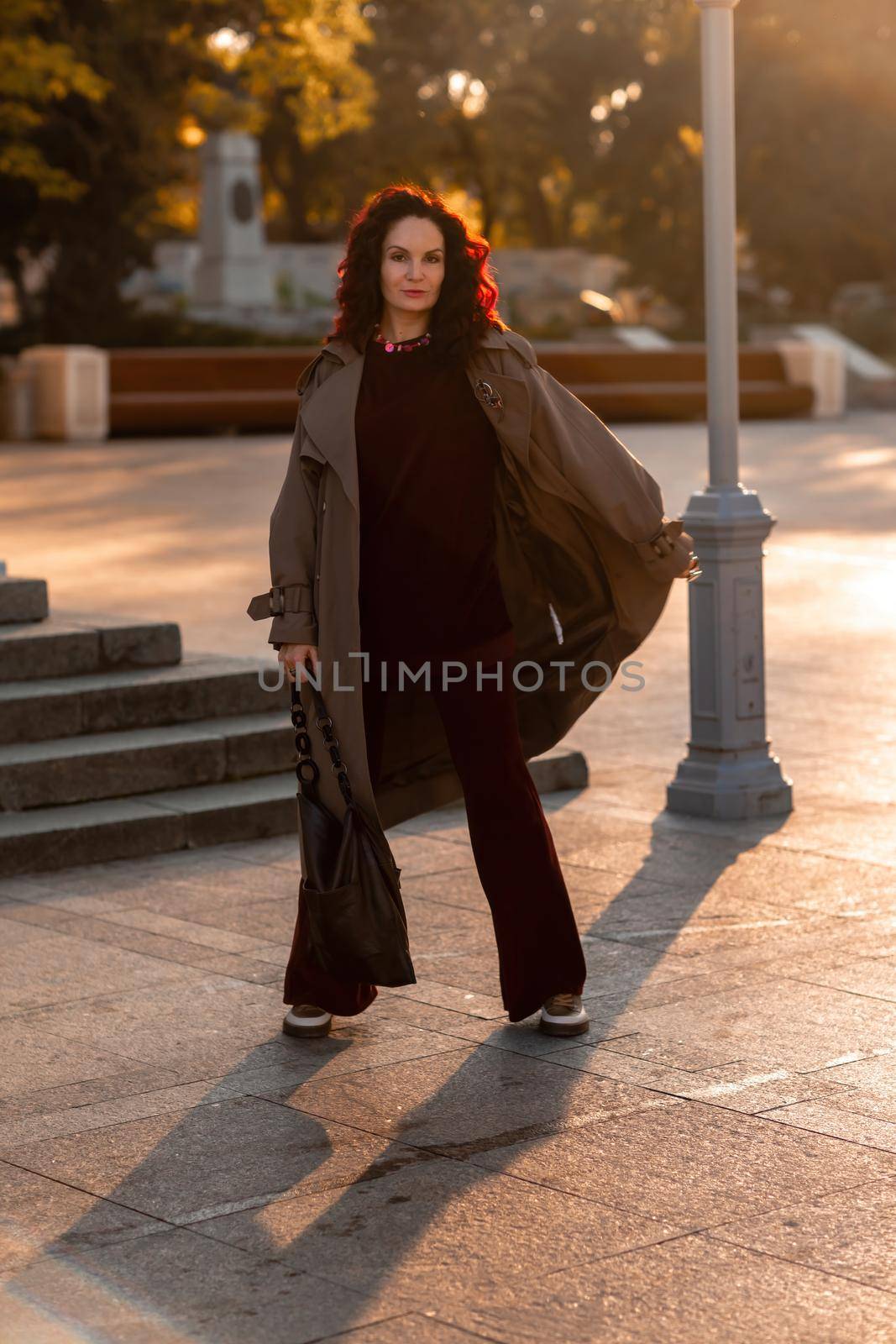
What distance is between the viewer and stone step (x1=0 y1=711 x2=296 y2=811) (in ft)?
21.9

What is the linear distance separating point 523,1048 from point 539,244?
57504mm

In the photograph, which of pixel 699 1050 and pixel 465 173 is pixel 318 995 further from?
pixel 465 173

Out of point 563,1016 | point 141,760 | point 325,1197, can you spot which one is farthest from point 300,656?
point 141,760

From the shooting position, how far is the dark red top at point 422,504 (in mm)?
4441

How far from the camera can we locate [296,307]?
3728cm

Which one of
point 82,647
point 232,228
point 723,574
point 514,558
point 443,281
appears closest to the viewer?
point 443,281

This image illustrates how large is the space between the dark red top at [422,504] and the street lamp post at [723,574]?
2455mm

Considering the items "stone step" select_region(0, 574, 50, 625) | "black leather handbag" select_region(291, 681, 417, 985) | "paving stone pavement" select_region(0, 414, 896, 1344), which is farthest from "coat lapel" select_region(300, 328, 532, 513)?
"stone step" select_region(0, 574, 50, 625)

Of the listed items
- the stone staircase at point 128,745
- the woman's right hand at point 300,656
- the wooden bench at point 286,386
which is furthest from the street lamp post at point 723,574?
the wooden bench at point 286,386

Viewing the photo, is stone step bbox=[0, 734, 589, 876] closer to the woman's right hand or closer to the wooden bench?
the woman's right hand

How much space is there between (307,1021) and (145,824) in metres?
2.05

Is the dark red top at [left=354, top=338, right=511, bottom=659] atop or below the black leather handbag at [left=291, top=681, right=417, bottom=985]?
atop

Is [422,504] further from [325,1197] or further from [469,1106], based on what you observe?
[325,1197]

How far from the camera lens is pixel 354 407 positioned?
4434mm
